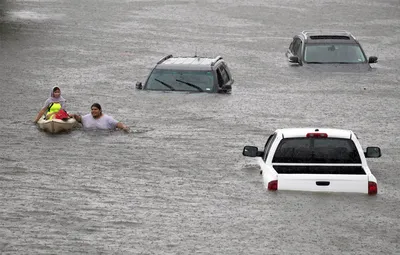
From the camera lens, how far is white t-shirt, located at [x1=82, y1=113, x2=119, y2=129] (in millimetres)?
31688

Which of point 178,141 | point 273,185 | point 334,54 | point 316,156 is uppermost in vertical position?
point 316,156

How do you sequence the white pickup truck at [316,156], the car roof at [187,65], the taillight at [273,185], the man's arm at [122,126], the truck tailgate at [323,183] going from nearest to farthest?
the truck tailgate at [323,183]
the taillight at [273,185]
the white pickup truck at [316,156]
the man's arm at [122,126]
the car roof at [187,65]

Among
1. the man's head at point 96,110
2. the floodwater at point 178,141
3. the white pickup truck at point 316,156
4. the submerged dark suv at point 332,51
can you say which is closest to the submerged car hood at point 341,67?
the submerged dark suv at point 332,51

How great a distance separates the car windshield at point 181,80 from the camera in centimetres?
3588

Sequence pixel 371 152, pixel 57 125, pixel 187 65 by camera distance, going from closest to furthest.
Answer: pixel 371 152 → pixel 57 125 → pixel 187 65

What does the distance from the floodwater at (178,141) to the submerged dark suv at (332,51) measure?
619 millimetres

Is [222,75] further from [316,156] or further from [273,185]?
[273,185]

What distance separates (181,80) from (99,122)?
15.6ft

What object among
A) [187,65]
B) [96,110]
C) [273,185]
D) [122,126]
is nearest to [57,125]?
[96,110]

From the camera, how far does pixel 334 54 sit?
136 feet

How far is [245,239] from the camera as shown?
68.8ft

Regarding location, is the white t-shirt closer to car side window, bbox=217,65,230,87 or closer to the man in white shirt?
the man in white shirt

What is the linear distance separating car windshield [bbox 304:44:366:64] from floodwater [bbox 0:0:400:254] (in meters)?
0.61

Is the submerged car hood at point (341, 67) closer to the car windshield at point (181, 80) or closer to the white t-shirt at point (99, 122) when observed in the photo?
the car windshield at point (181, 80)
